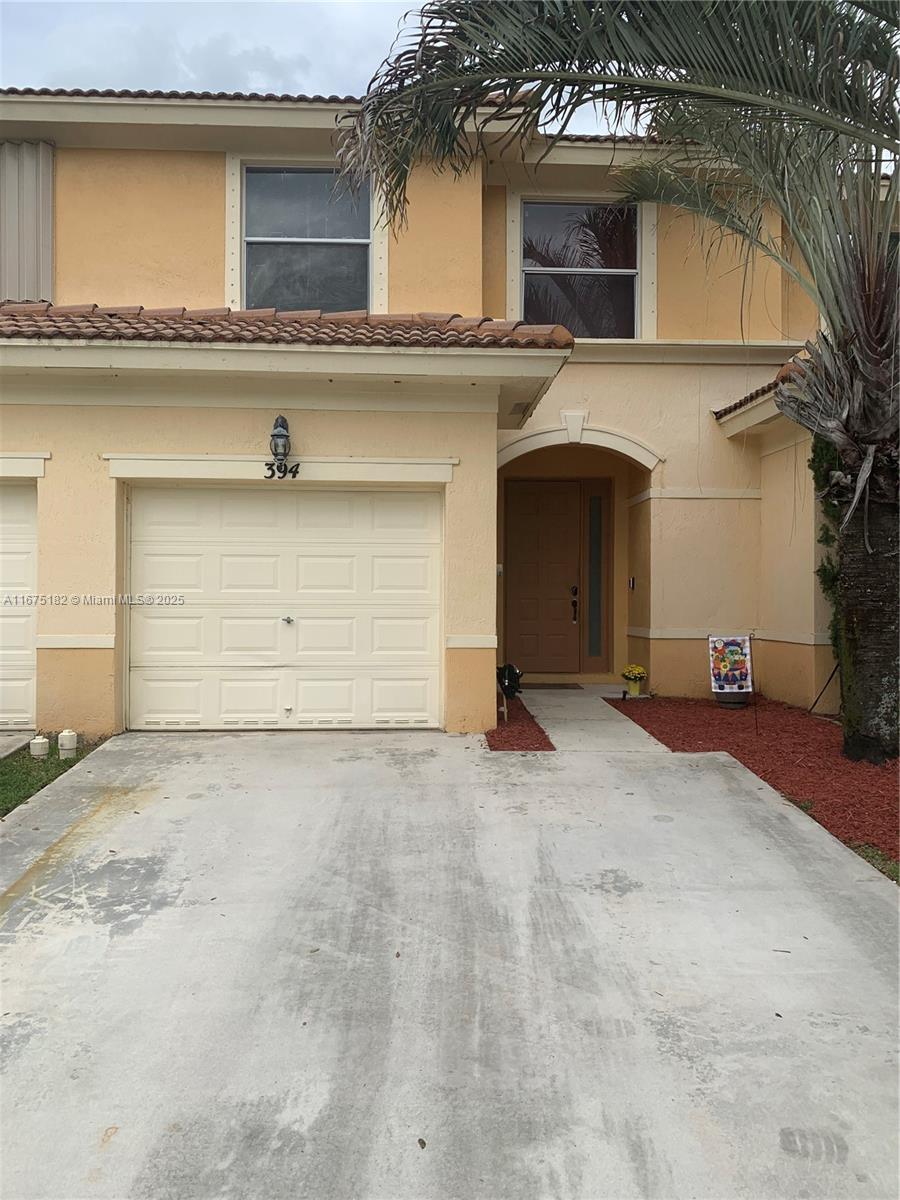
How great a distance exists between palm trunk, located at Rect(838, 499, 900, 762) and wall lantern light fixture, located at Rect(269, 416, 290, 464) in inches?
188

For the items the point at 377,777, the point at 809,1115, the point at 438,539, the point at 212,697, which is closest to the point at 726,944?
the point at 809,1115

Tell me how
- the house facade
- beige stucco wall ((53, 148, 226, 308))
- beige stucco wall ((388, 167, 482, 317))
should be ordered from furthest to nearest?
beige stucco wall ((53, 148, 226, 308)) → beige stucco wall ((388, 167, 482, 317)) → the house facade

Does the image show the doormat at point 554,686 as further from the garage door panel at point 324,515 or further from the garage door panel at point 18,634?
the garage door panel at point 18,634

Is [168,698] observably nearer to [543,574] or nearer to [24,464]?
[24,464]

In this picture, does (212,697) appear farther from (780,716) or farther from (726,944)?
(780,716)

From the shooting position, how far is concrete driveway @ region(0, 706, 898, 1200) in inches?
89.8

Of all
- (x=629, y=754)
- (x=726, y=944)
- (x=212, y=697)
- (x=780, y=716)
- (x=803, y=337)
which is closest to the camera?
(x=726, y=944)

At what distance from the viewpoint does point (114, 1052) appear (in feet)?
8.99

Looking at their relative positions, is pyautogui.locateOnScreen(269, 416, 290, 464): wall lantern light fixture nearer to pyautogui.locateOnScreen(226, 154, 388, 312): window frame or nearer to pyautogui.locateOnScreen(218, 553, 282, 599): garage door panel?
pyautogui.locateOnScreen(218, 553, 282, 599): garage door panel

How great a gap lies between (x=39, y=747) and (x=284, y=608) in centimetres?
235

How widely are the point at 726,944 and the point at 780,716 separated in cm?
526

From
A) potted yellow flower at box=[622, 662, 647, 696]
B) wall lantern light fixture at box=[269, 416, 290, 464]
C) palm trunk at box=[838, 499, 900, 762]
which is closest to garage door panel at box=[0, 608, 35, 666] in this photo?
wall lantern light fixture at box=[269, 416, 290, 464]

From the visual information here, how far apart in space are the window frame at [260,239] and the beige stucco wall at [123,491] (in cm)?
301

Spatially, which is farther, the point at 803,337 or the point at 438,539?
the point at 803,337
